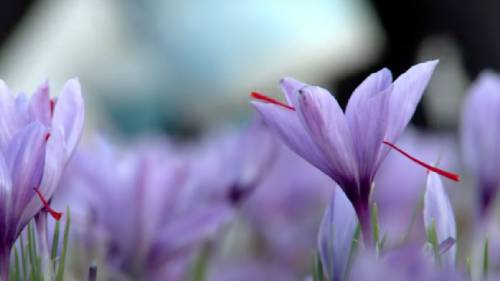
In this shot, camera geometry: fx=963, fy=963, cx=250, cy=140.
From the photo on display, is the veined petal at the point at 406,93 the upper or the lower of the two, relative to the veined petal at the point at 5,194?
lower

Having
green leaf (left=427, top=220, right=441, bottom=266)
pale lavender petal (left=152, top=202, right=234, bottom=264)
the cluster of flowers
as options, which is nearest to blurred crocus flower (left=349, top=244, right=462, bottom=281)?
the cluster of flowers

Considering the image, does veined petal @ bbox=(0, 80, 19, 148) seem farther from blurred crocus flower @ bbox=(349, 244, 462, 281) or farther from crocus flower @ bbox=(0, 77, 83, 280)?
blurred crocus flower @ bbox=(349, 244, 462, 281)

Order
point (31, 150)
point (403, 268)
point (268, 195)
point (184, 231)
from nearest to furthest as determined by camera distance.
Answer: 1. point (403, 268)
2. point (31, 150)
3. point (184, 231)
4. point (268, 195)

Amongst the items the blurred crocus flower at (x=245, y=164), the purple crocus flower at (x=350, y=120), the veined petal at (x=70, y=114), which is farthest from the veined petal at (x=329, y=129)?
the blurred crocus flower at (x=245, y=164)

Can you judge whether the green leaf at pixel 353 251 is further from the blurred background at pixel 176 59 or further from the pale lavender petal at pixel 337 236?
the blurred background at pixel 176 59

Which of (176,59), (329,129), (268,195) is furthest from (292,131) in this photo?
(176,59)

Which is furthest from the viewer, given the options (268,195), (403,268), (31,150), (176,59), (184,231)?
(176,59)

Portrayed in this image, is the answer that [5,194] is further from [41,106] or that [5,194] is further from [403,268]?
[403,268]
